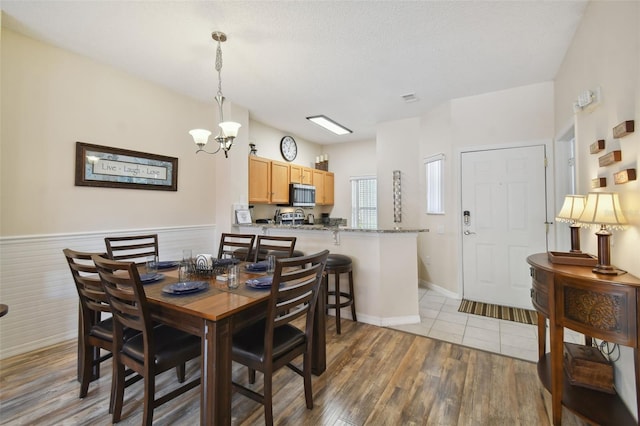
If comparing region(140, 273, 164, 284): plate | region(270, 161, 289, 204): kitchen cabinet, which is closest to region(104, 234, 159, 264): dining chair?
region(140, 273, 164, 284): plate

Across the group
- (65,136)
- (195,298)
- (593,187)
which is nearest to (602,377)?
(593,187)

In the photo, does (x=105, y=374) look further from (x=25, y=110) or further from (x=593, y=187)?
(x=593, y=187)

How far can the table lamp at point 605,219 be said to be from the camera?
1.52 meters

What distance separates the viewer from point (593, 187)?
2117 millimetres

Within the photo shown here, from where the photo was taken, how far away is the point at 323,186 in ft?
20.9

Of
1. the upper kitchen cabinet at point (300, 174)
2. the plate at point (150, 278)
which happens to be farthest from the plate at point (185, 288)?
the upper kitchen cabinet at point (300, 174)

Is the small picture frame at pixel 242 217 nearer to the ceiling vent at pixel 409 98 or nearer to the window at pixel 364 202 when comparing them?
the ceiling vent at pixel 409 98

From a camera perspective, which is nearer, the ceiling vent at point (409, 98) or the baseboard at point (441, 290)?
the ceiling vent at point (409, 98)

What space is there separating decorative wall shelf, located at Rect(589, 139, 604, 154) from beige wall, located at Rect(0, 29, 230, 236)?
13.9 ft

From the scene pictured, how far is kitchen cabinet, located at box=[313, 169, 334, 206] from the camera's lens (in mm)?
6166

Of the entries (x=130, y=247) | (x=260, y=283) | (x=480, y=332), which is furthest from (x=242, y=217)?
(x=480, y=332)

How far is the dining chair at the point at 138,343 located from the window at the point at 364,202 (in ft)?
16.7

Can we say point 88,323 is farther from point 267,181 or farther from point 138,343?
point 267,181

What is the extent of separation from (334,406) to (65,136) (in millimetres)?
3407
